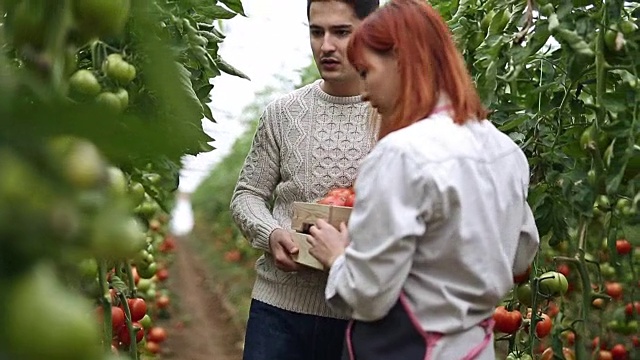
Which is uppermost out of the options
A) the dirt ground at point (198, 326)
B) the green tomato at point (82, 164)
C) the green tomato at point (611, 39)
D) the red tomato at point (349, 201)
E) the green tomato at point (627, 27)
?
the green tomato at point (82, 164)

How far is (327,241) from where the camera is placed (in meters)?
1.59

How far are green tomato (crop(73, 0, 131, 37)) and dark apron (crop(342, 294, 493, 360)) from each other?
86 centimetres

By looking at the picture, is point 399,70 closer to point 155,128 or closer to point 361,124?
point 361,124

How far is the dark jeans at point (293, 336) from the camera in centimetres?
197

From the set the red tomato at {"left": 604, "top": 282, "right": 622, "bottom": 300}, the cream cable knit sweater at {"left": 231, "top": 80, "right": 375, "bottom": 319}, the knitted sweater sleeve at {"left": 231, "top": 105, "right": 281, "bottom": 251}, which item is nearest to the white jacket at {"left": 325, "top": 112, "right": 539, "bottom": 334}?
the cream cable knit sweater at {"left": 231, "top": 80, "right": 375, "bottom": 319}

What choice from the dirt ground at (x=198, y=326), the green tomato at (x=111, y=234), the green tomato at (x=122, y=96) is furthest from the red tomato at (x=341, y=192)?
the dirt ground at (x=198, y=326)

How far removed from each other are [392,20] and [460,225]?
34 centimetres

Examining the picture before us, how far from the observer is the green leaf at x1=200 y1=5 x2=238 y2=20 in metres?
1.85

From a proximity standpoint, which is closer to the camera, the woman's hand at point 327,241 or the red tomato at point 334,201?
the woman's hand at point 327,241

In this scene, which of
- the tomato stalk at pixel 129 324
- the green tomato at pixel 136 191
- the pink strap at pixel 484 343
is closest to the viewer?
the pink strap at pixel 484 343

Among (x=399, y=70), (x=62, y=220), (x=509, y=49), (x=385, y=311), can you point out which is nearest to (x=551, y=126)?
(x=509, y=49)

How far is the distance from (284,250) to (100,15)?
1282 millimetres

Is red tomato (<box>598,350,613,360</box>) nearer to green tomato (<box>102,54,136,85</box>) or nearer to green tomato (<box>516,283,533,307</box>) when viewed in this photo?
green tomato (<box>516,283,533,307</box>)

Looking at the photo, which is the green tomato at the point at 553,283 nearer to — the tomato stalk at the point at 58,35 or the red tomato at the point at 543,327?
the red tomato at the point at 543,327
